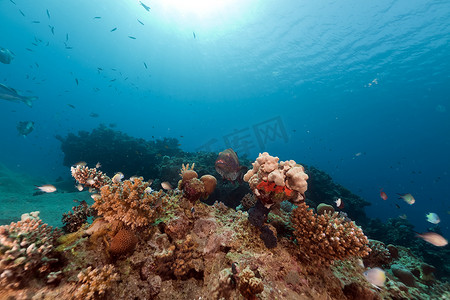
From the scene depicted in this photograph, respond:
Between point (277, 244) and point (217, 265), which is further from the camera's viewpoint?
point (277, 244)

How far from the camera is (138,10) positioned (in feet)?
137

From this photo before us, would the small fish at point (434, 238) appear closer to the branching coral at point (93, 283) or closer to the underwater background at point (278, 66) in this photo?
the underwater background at point (278, 66)

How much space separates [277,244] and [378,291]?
2.17m

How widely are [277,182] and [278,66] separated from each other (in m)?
39.7

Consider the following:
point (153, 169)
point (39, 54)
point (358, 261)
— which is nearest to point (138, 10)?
point (153, 169)

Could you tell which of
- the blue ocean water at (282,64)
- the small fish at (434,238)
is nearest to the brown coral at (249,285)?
the small fish at (434,238)

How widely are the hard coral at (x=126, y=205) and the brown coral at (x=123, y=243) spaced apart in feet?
0.58

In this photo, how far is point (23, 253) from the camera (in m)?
2.61

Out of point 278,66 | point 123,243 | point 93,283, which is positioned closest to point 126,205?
point 123,243

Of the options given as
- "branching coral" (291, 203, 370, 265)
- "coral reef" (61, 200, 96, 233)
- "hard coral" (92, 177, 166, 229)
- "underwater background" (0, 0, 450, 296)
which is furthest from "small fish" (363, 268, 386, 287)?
"underwater background" (0, 0, 450, 296)

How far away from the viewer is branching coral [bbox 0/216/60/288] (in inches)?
94.6

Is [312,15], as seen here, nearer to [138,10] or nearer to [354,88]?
[354,88]

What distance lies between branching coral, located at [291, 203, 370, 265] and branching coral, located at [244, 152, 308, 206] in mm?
582

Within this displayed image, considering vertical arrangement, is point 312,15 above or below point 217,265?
above
